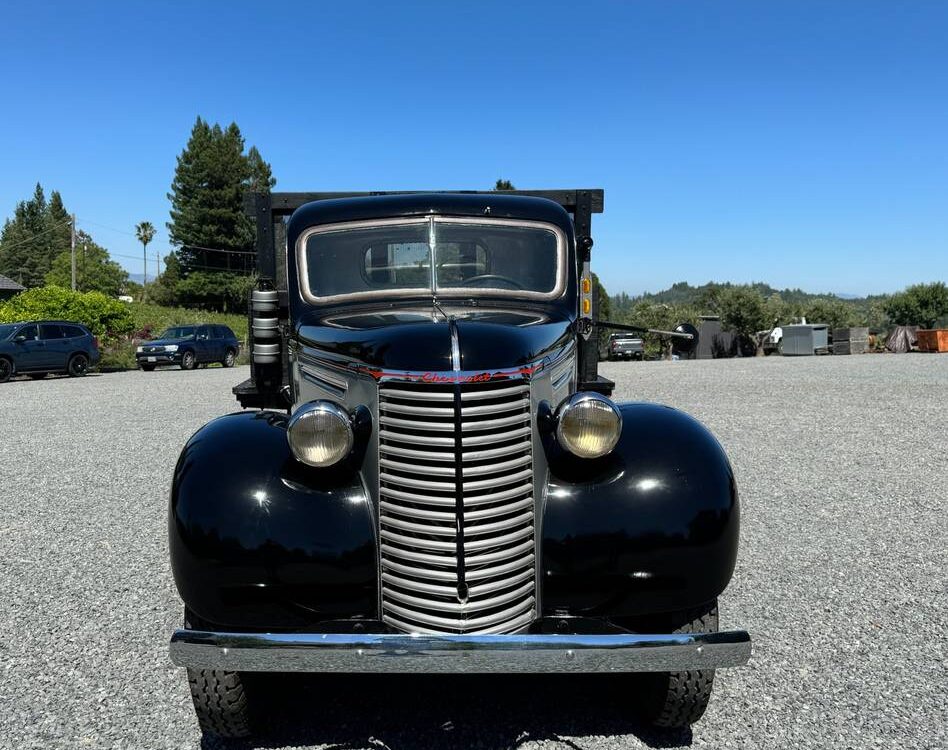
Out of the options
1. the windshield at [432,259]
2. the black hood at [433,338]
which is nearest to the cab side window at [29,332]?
the windshield at [432,259]

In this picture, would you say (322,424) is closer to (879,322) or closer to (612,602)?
(612,602)

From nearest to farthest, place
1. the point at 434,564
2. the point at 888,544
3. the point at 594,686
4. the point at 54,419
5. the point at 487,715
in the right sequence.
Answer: the point at 434,564 → the point at 487,715 → the point at 594,686 → the point at 888,544 → the point at 54,419

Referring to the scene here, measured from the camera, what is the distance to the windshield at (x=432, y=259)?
4102 mm

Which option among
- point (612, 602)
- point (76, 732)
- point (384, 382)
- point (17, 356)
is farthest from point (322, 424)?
point (17, 356)

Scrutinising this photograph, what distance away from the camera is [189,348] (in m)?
26.7

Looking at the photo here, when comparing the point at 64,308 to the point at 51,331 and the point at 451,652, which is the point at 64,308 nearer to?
the point at 51,331

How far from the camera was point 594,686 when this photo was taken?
3.56 meters

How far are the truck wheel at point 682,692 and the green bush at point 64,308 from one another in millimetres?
26406

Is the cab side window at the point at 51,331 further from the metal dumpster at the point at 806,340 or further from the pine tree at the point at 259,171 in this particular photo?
the pine tree at the point at 259,171

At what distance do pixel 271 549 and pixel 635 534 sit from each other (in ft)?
4.38

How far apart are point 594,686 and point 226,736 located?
62.1 inches

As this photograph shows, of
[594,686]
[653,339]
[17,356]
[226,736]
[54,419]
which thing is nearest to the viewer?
[226,736]

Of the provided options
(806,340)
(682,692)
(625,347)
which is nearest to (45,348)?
(682,692)

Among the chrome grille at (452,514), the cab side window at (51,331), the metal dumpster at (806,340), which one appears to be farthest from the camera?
the metal dumpster at (806,340)
